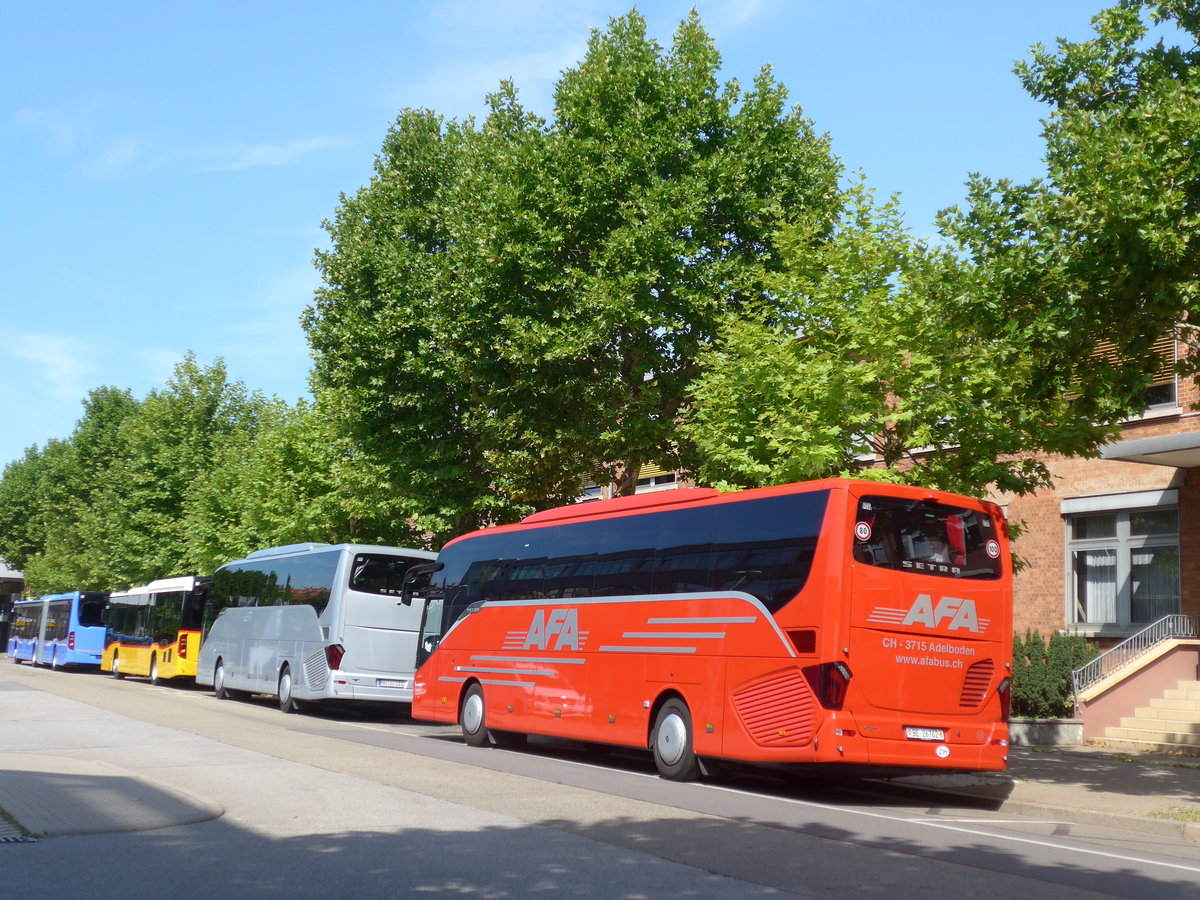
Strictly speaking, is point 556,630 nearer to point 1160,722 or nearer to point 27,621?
point 1160,722

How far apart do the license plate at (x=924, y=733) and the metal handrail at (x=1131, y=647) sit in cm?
1096

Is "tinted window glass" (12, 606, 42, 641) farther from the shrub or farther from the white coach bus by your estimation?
the shrub

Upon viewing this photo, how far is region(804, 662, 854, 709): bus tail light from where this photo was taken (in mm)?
12695

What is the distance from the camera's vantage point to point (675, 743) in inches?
587

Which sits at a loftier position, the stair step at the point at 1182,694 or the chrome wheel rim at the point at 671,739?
the stair step at the point at 1182,694

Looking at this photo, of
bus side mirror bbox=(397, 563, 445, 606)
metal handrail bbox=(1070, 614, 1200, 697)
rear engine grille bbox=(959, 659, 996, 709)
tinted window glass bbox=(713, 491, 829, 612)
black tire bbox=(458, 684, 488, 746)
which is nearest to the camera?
tinted window glass bbox=(713, 491, 829, 612)

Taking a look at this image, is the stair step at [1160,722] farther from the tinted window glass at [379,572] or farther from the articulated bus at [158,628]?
the articulated bus at [158,628]

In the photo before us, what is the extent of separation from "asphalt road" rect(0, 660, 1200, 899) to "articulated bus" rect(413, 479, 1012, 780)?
0.70m

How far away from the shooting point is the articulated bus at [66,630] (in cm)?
5009

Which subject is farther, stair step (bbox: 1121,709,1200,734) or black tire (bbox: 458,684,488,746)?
stair step (bbox: 1121,709,1200,734)

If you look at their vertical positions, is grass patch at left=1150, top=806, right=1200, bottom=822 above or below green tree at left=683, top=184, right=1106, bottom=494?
below

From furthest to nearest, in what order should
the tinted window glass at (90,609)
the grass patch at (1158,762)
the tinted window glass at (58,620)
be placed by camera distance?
the tinted window glass at (58,620)
the tinted window glass at (90,609)
the grass patch at (1158,762)

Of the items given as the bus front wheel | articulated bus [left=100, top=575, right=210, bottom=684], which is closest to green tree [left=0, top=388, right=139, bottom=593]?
articulated bus [left=100, top=575, right=210, bottom=684]

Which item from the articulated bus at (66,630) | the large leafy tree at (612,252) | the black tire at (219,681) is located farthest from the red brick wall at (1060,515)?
the articulated bus at (66,630)
